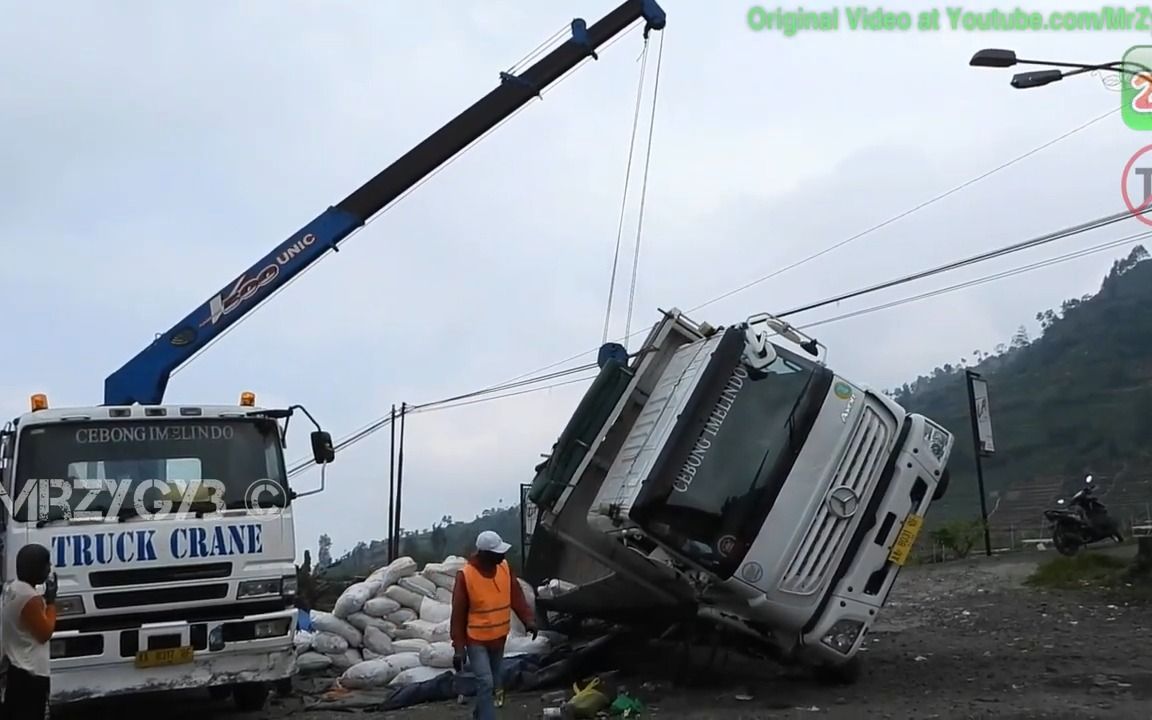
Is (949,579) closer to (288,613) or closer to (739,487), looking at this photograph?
(739,487)

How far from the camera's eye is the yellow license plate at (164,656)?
7.39 meters

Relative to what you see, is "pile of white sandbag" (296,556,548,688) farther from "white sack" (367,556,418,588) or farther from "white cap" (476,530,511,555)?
"white cap" (476,530,511,555)

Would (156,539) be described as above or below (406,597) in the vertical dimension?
above

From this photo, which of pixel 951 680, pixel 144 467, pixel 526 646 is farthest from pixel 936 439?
pixel 144 467

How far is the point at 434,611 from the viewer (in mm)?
9953

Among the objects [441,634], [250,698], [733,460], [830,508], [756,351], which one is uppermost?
[756,351]

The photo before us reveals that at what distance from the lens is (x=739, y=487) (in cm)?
687

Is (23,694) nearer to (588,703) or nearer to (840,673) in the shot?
(588,703)

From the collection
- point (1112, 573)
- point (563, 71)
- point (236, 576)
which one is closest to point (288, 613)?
point (236, 576)

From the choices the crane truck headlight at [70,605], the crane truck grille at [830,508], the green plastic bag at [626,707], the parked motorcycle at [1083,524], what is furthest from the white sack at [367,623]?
the parked motorcycle at [1083,524]

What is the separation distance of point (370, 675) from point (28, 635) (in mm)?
3484

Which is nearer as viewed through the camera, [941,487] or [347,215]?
[941,487]

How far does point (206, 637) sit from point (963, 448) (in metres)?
33.1

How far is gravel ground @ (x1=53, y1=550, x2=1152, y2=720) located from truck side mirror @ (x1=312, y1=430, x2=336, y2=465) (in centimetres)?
185
